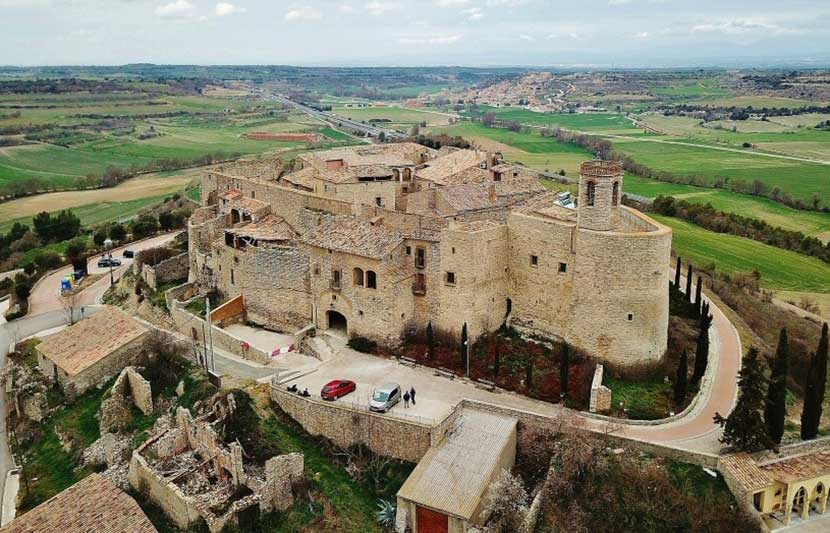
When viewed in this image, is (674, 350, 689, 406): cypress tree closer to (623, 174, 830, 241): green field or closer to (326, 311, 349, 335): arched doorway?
(326, 311, 349, 335): arched doorway

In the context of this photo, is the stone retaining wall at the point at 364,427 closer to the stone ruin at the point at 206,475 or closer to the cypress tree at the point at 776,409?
the stone ruin at the point at 206,475

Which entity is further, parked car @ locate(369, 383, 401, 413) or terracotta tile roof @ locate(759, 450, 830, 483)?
parked car @ locate(369, 383, 401, 413)

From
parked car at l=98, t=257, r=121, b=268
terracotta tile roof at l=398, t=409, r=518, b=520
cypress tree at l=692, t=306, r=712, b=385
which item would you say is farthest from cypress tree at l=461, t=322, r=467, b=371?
parked car at l=98, t=257, r=121, b=268

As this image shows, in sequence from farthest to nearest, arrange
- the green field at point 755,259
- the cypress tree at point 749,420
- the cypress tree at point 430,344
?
1. the green field at point 755,259
2. the cypress tree at point 430,344
3. the cypress tree at point 749,420

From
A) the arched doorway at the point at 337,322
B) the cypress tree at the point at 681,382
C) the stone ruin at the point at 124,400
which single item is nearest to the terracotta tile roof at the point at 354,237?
the arched doorway at the point at 337,322

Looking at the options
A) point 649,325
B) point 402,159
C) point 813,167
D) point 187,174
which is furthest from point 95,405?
point 813,167

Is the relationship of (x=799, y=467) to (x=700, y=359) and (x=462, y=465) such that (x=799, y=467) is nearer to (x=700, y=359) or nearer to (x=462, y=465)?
(x=700, y=359)
